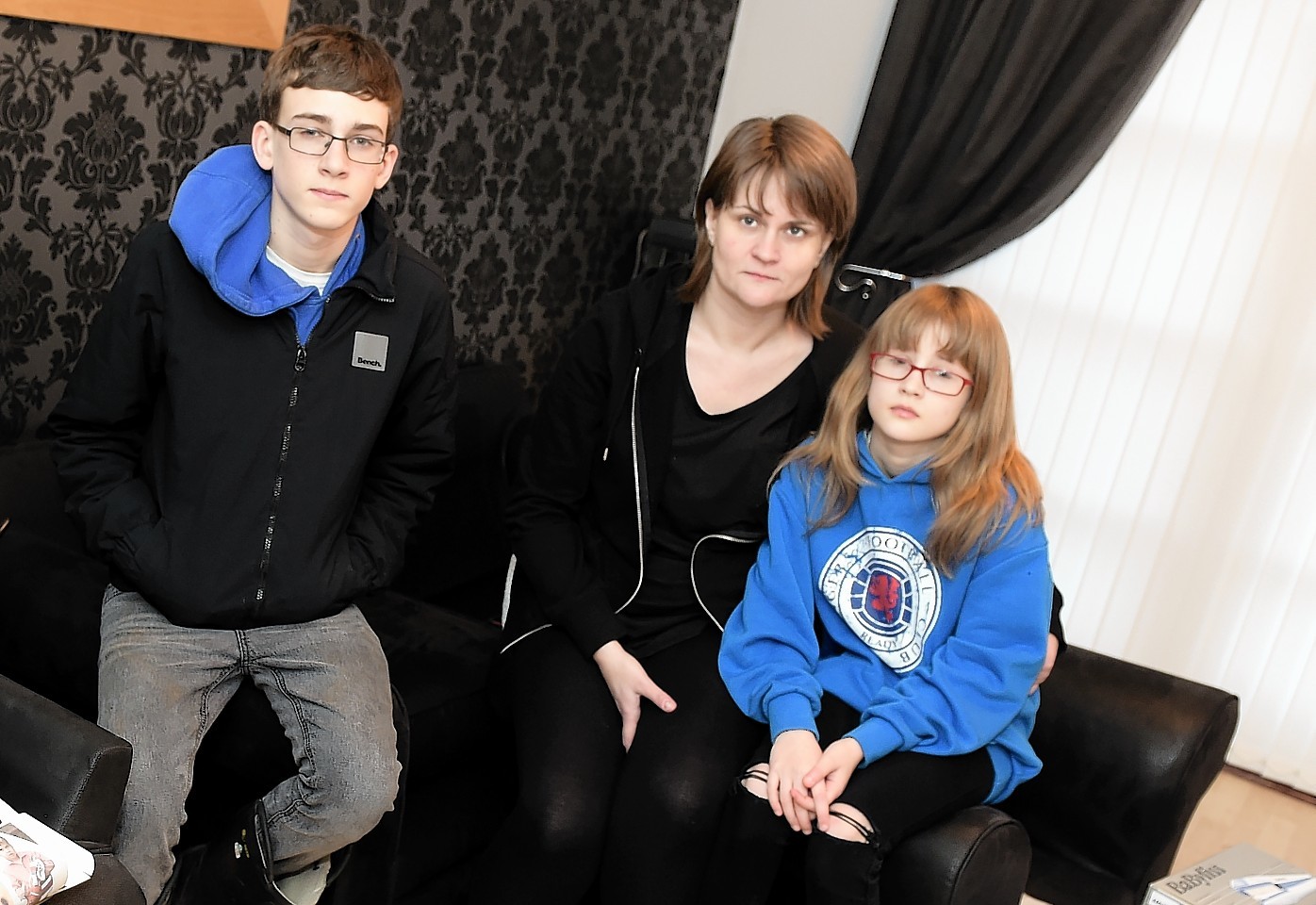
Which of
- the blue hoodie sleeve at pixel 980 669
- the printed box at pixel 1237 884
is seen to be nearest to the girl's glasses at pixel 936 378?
the blue hoodie sleeve at pixel 980 669

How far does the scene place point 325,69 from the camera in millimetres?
1841

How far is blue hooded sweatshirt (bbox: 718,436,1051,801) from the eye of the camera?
1934 millimetres

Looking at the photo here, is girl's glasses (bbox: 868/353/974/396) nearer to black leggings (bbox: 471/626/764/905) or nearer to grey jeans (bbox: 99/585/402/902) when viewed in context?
black leggings (bbox: 471/626/764/905)

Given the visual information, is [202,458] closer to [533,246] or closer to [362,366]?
[362,366]

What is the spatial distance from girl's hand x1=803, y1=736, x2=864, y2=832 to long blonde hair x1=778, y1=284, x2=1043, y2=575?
1.07ft

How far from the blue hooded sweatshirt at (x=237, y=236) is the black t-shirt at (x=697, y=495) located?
2.09 feet

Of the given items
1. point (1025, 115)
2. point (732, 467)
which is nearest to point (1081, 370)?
point (1025, 115)

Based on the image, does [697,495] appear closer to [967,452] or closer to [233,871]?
[967,452]

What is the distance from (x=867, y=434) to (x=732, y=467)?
229 millimetres

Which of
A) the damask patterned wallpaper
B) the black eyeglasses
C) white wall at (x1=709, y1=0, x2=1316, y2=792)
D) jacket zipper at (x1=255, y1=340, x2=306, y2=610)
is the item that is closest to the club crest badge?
jacket zipper at (x1=255, y1=340, x2=306, y2=610)

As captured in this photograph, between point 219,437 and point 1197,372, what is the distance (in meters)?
2.62

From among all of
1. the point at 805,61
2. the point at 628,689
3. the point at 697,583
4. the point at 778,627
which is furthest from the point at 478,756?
the point at 805,61

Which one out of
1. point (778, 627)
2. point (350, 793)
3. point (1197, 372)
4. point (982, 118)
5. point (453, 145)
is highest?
point (982, 118)

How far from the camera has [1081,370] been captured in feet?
11.7
